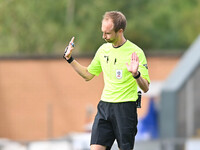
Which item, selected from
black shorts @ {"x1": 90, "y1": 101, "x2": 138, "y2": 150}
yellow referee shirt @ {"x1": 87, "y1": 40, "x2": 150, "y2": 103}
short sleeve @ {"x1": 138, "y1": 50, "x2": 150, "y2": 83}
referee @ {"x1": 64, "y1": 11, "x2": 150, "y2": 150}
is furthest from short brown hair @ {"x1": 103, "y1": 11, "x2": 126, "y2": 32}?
black shorts @ {"x1": 90, "y1": 101, "x2": 138, "y2": 150}

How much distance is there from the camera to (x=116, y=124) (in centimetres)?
674

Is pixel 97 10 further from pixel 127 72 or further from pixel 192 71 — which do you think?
pixel 127 72

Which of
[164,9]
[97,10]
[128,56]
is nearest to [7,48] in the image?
[97,10]

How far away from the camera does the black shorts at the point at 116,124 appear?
22.0 ft

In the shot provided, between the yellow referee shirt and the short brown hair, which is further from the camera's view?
the yellow referee shirt

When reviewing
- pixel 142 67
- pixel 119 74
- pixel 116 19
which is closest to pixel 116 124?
pixel 119 74

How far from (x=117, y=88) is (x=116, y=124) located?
0.34 meters

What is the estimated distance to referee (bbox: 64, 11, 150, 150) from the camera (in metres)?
6.58

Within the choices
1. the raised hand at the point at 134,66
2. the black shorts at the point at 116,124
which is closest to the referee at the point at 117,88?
the black shorts at the point at 116,124

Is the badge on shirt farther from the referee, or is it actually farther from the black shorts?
the black shorts

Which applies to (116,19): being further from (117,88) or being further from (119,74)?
(117,88)

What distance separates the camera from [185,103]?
18375 millimetres

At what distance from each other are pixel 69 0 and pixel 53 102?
473 inches

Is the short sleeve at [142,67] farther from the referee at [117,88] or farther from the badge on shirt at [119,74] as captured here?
the badge on shirt at [119,74]
